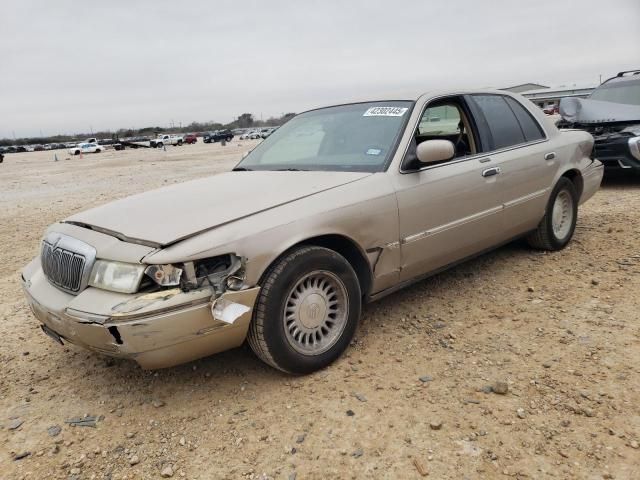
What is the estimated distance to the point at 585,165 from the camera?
4973 millimetres

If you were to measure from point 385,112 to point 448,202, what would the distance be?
2.57ft

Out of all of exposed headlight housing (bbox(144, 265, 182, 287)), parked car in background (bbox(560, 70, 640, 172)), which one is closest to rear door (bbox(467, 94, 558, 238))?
exposed headlight housing (bbox(144, 265, 182, 287))

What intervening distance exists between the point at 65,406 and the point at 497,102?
3.88 metres

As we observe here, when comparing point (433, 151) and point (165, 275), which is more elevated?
point (433, 151)

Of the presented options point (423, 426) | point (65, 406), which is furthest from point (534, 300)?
point (65, 406)

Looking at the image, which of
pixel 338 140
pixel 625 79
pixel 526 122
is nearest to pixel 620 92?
pixel 625 79

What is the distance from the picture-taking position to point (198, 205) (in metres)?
2.96

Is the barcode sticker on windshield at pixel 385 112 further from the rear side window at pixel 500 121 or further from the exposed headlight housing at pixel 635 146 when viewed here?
the exposed headlight housing at pixel 635 146

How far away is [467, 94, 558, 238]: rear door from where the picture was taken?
4.05m

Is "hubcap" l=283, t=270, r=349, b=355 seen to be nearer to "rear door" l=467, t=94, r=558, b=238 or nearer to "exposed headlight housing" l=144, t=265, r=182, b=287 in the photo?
"exposed headlight housing" l=144, t=265, r=182, b=287

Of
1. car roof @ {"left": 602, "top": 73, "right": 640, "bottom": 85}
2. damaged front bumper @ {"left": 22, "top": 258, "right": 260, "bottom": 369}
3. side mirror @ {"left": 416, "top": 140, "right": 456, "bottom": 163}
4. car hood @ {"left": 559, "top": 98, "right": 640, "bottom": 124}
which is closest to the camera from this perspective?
damaged front bumper @ {"left": 22, "top": 258, "right": 260, "bottom": 369}

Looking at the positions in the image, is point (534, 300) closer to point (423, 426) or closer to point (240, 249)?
point (423, 426)

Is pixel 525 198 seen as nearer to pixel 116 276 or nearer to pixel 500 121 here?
pixel 500 121

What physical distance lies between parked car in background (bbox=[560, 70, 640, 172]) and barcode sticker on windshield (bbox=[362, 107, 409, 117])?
5404 millimetres
